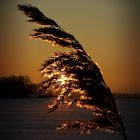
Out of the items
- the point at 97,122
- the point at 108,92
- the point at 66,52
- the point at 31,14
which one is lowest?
the point at 97,122

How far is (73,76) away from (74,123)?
1.97ft

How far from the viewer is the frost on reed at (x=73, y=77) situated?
5.76m

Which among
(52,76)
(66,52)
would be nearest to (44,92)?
(52,76)

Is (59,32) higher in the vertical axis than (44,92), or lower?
higher

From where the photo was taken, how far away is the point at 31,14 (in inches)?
228

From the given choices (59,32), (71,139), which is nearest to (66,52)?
(59,32)

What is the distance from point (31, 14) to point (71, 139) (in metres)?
56.5

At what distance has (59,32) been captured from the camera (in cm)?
579

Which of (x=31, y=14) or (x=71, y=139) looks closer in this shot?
(x=31, y=14)

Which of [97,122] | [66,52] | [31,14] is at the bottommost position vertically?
[97,122]

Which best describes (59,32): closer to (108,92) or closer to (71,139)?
(108,92)

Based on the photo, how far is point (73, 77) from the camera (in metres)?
5.81

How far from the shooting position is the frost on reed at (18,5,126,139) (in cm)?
576

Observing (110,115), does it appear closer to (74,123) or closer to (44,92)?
(74,123)
